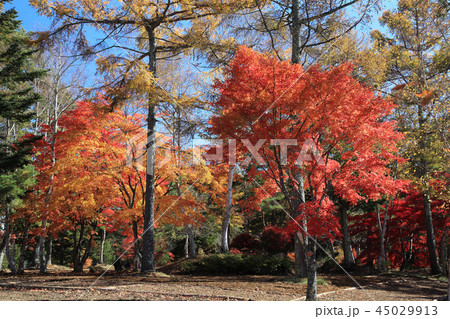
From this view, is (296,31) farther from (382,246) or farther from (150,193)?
(382,246)

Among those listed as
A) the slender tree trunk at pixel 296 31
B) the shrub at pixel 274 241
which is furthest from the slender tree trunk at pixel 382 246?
the slender tree trunk at pixel 296 31

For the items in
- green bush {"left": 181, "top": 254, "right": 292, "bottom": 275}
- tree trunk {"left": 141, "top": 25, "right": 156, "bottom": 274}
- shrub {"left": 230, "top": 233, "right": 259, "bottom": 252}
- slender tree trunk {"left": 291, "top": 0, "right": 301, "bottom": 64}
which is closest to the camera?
slender tree trunk {"left": 291, "top": 0, "right": 301, "bottom": 64}

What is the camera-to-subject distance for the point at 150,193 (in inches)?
452

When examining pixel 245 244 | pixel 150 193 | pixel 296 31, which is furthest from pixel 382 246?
pixel 150 193

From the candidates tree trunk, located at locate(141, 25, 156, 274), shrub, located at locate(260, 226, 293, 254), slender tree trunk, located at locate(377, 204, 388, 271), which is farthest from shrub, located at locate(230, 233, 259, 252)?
tree trunk, located at locate(141, 25, 156, 274)

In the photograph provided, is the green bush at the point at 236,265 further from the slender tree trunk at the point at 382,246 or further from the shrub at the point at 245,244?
the slender tree trunk at the point at 382,246

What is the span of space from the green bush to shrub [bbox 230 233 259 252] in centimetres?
338

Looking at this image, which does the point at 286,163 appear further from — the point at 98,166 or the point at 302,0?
the point at 98,166

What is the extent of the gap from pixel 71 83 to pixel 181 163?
253 inches

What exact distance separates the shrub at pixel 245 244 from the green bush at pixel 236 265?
3.38 meters

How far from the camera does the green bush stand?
13.5m

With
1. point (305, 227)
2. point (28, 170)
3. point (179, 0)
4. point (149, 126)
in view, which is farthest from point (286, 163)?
point (28, 170)

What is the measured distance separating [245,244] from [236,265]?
13.4ft

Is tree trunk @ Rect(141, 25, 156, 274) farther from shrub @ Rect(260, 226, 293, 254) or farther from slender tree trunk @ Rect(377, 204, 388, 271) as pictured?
slender tree trunk @ Rect(377, 204, 388, 271)
